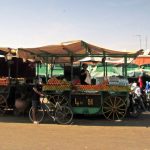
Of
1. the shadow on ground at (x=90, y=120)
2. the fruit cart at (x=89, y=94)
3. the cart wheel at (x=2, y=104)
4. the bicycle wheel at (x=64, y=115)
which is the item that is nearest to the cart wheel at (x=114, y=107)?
the fruit cart at (x=89, y=94)

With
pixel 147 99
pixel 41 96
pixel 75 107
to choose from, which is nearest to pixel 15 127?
pixel 41 96

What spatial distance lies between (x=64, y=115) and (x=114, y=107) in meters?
1.90

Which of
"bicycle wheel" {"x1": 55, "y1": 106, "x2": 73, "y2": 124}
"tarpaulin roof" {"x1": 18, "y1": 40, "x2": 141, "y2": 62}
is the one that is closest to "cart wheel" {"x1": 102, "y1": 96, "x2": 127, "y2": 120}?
"bicycle wheel" {"x1": 55, "y1": 106, "x2": 73, "y2": 124}

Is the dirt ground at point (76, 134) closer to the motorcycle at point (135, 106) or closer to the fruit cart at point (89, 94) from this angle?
the fruit cart at point (89, 94)

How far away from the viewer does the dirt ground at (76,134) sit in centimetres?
999

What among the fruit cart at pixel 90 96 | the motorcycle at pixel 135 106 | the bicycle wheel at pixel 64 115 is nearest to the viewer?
the bicycle wheel at pixel 64 115

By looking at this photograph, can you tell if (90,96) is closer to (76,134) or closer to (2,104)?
(76,134)

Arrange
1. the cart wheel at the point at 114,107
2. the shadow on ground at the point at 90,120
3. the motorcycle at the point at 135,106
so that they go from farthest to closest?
1. the motorcycle at the point at 135,106
2. the cart wheel at the point at 114,107
3. the shadow on ground at the point at 90,120

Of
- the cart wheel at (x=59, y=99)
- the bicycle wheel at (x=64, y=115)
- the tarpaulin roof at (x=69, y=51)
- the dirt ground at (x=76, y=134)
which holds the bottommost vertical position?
the dirt ground at (x=76, y=134)

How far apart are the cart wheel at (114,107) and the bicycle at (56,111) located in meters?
1.37

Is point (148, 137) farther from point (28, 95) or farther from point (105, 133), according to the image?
point (28, 95)

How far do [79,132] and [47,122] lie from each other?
2.67 m

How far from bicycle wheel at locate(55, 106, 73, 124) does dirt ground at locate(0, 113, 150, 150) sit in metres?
0.27

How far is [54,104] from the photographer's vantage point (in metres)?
15.0
